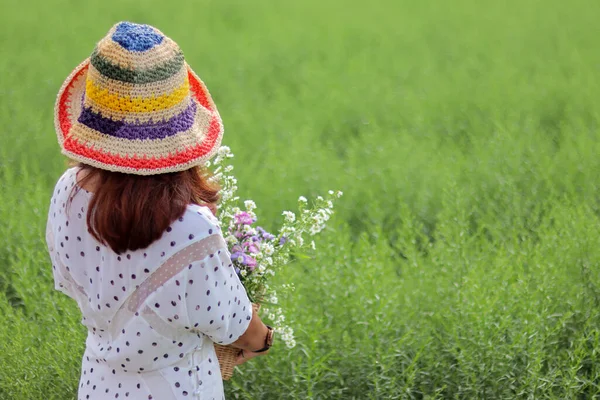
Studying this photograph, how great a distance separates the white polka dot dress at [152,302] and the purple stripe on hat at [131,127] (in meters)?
0.17

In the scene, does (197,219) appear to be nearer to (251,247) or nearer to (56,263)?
(56,263)

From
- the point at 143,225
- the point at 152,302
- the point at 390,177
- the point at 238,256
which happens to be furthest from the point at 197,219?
the point at 390,177

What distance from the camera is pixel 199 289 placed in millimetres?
1849

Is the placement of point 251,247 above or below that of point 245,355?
above

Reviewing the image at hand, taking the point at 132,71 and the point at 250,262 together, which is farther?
the point at 250,262

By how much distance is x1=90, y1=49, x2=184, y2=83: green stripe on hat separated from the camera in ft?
5.74

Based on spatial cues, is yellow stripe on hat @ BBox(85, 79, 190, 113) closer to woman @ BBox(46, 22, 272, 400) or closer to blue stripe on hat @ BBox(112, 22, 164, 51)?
woman @ BBox(46, 22, 272, 400)

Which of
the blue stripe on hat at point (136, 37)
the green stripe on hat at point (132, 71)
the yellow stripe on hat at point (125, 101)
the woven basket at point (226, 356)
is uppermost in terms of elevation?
the blue stripe on hat at point (136, 37)

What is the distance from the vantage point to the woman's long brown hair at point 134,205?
178 centimetres

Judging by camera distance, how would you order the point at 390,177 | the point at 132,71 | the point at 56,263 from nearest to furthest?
Result: 1. the point at 132,71
2. the point at 56,263
3. the point at 390,177

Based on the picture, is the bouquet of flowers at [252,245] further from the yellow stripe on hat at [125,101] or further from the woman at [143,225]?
the yellow stripe on hat at [125,101]

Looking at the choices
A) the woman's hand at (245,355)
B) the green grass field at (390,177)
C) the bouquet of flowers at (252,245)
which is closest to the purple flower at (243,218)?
the bouquet of flowers at (252,245)

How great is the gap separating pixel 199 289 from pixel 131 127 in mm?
394

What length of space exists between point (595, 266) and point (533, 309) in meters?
0.46
